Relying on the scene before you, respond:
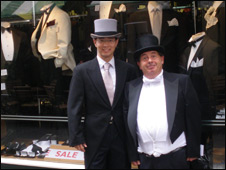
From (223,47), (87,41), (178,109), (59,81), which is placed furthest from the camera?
(59,81)

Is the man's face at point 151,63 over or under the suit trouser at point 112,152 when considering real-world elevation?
over

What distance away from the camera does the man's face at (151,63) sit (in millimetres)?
1808

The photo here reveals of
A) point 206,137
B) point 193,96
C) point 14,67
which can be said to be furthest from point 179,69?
point 14,67

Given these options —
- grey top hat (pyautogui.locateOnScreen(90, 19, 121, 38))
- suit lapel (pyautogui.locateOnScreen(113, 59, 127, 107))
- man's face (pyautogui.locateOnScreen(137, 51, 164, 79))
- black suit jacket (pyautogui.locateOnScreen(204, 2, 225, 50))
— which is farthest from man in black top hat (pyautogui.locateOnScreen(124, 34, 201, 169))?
black suit jacket (pyautogui.locateOnScreen(204, 2, 225, 50))

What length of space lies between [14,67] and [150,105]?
7.80 feet

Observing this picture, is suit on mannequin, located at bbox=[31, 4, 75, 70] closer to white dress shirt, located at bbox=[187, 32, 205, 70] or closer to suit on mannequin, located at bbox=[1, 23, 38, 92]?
suit on mannequin, located at bbox=[1, 23, 38, 92]

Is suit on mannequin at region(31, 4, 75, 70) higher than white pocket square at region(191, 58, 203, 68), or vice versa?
suit on mannequin at region(31, 4, 75, 70)

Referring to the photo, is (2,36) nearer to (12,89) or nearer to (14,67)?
(14,67)

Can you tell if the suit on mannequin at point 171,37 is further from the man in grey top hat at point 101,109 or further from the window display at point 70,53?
the man in grey top hat at point 101,109

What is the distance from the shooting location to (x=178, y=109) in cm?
176

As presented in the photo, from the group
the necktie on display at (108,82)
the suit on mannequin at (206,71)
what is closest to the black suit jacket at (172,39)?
the suit on mannequin at (206,71)

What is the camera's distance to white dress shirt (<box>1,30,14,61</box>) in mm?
3404

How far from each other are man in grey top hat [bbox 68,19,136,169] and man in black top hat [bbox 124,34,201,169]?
0.19m

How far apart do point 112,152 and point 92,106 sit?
41 cm
